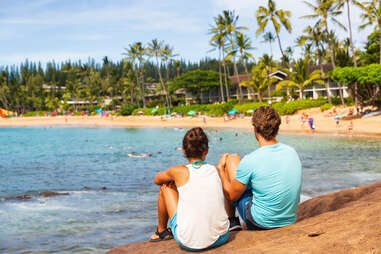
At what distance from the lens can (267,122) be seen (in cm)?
310

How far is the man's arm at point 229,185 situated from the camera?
3191mm

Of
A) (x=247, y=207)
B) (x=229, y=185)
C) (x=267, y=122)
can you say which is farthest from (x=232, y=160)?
(x=267, y=122)

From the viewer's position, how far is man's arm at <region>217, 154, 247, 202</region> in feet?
10.5

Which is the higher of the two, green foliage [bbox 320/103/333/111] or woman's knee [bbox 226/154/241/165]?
green foliage [bbox 320/103/333/111]

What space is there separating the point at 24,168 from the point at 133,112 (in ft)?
153

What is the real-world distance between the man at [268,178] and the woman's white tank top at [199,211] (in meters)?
0.24

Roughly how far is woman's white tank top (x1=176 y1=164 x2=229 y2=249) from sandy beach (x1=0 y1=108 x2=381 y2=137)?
24.0 meters

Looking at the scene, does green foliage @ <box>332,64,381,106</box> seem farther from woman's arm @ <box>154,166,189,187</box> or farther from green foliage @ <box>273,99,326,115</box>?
woman's arm @ <box>154,166,189,187</box>

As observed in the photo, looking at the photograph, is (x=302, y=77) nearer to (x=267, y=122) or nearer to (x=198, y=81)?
(x=198, y=81)

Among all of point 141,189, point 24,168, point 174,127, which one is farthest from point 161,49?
point 141,189

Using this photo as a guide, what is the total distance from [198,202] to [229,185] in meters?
0.39

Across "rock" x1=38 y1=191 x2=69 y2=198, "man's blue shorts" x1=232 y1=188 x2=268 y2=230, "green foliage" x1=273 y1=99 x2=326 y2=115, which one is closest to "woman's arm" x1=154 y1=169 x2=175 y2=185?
"man's blue shorts" x1=232 y1=188 x2=268 y2=230

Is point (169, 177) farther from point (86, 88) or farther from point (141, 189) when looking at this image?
point (86, 88)

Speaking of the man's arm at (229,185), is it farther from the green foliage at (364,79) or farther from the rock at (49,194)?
the green foliage at (364,79)
